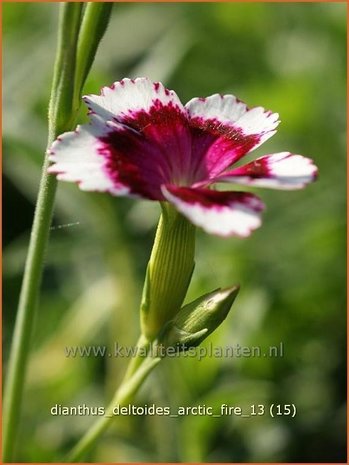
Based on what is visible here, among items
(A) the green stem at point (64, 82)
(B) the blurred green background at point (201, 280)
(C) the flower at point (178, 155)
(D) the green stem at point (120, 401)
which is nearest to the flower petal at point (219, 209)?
(C) the flower at point (178, 155)

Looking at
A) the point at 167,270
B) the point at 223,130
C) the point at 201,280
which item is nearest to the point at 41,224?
the point at 167,270

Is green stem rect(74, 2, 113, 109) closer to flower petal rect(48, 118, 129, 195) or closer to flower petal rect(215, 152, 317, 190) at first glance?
flower petal rect(48, 118, 129, 195)

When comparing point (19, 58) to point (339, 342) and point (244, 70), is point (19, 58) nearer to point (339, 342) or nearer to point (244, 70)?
point (244, 70)

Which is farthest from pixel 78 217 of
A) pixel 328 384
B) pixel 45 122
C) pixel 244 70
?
pixel 244 70

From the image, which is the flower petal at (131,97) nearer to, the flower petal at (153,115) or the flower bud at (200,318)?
the flower petal at (153,115)

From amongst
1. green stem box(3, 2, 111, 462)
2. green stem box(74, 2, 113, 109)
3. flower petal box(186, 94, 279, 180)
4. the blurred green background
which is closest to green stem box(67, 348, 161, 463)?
green stem box(3, 2, 111, 462)

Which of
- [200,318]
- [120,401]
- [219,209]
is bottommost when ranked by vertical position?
[120,401]

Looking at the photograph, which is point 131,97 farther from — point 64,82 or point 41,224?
point 41,224
